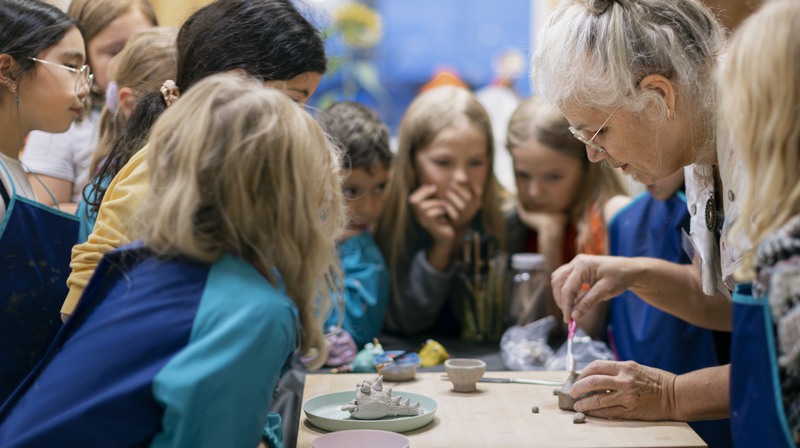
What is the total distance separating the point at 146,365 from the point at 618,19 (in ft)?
3.27

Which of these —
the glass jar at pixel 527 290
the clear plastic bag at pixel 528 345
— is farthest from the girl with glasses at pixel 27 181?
the glass jar at pixel 527 290

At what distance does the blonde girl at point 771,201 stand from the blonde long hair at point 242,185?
587mm

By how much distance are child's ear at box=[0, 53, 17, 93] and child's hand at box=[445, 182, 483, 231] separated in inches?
55.2

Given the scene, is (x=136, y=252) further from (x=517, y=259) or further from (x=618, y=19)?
(x=517, y=259)

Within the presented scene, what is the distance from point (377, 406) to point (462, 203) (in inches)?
53.4

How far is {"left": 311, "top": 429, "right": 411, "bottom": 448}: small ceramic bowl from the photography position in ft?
4.29

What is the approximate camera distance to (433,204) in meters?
2.74

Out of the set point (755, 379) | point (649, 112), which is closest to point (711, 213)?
point (649, 112)

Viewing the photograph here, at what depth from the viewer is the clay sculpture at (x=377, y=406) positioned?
146cm

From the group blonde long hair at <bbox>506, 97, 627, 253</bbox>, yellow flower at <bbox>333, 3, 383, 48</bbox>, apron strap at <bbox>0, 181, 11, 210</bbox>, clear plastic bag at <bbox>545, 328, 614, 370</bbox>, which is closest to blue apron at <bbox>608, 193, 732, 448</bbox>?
clear plastic bag at <bbox>545, 328, 614, 370</bbox>

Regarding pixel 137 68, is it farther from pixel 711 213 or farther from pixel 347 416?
pixel 711 213

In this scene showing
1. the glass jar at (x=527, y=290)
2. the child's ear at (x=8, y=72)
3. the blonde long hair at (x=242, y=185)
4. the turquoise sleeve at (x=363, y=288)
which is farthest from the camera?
the glass jar at (x=527, y=290)

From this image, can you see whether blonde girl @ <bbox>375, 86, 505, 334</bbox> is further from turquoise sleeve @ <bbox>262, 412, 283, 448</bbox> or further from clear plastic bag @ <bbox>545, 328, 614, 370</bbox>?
turquoise sleeve @ <bbox>262, 412, 283, 448</bbox>

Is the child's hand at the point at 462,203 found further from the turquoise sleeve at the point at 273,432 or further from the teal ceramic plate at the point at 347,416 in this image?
the turquoise sleeve at the point at 273,432
